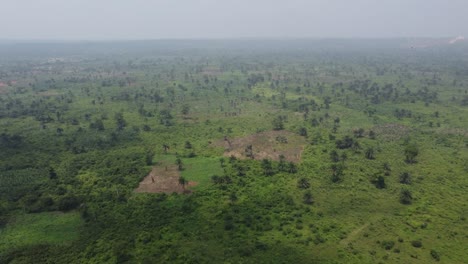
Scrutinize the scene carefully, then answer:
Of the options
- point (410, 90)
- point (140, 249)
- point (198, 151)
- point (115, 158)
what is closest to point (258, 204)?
point (140, 249)

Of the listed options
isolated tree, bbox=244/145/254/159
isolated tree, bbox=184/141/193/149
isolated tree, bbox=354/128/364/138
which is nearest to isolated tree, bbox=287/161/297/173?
isolated tree, bbox=244/145/254/159

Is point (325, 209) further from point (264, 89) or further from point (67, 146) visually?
point (264, 89)

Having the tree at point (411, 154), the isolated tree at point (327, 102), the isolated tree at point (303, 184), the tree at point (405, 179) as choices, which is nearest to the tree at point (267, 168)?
the isolated tree at point (303, 184)

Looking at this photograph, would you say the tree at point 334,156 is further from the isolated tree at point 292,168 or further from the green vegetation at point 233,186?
the isolated tree at point 292,168

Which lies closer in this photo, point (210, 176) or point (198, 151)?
point (210, 176)

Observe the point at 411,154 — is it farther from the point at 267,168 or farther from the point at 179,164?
the point at 179,164

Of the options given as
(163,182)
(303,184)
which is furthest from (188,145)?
(303,184)
